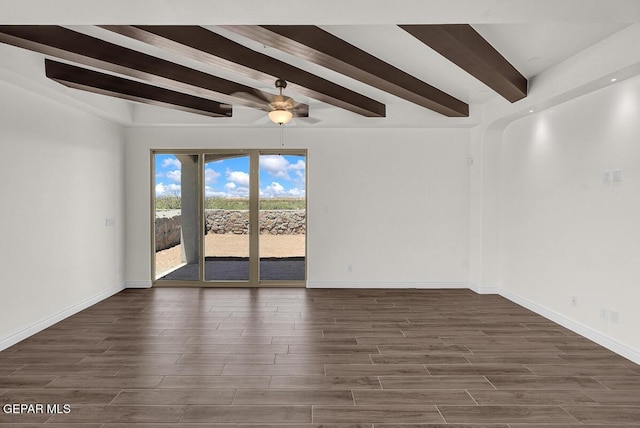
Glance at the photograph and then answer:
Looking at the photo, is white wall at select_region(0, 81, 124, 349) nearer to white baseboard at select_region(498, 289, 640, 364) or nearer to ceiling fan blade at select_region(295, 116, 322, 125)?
ceiling fan blade at select_region(295, 116, 322, 125)

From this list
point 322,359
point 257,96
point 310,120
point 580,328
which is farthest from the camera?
point 310,120

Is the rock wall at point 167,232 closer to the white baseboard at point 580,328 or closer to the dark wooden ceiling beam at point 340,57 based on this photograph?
the dark wooden ceiling beam at point 340,57

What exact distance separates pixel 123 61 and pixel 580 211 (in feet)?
15.5

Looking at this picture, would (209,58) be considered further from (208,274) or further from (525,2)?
(208,274)

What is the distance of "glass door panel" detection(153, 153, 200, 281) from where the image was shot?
6500 mm

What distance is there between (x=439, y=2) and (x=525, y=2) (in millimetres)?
490

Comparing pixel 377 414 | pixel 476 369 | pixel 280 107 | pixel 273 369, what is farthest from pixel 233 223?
pixel 377 414

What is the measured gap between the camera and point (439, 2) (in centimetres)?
226

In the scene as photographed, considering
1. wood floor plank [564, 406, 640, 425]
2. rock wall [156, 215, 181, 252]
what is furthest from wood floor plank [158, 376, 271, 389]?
rock wall [156, 215, 181, 252]

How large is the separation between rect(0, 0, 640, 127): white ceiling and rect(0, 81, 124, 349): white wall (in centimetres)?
52

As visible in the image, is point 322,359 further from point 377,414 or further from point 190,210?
point 190,210

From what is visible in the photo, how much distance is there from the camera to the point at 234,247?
652 centimetres

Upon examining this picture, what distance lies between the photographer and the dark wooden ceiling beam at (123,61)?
313cm

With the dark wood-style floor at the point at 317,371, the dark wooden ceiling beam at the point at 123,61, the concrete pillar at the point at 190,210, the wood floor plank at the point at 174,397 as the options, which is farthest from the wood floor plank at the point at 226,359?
the concrete pillar at the point at 190,210
